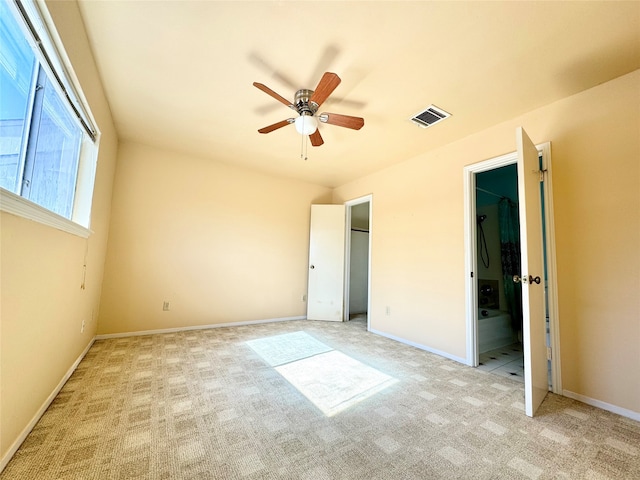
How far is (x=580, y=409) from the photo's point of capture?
1.78 metres

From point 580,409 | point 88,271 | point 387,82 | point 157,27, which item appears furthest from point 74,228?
point 580,409

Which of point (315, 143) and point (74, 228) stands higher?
point (315, 143)

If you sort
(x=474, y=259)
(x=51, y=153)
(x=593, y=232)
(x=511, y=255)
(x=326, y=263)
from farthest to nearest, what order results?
(x=326, y=263) < (x=511, y=255) < (x=474, y=259) < (x=593, y=232) < (x=51, y=153)

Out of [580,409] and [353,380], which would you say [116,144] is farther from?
[580,409]

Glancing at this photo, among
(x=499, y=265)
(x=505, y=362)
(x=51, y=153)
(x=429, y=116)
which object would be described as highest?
(x=429, y=116)

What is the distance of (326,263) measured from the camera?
4.45m

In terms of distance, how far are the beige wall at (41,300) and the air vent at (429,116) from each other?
2.55 m

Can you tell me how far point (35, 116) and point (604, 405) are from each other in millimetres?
4037

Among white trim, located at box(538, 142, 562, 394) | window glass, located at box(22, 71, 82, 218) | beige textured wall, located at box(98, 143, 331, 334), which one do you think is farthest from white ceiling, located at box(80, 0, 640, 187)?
beige textured wall, located at box(98, 143, 331, 334)

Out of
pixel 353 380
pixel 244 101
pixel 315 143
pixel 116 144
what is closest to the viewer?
pixel 353 380

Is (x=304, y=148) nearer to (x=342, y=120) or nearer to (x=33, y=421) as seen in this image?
(x=342, y=120)

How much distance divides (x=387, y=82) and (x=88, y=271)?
3.15m

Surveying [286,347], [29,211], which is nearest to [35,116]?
[29,211]

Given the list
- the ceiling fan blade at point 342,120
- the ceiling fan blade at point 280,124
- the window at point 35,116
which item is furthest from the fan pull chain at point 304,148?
the window at point 35,116
